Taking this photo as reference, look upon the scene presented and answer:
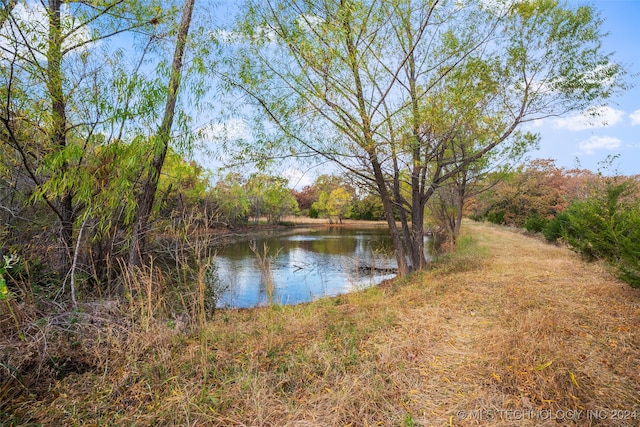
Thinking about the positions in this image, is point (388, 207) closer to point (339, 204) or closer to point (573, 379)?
point (573, 379)

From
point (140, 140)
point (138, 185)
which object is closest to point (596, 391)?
point (140, 140)

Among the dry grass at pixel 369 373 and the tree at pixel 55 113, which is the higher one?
the tree at pixel 55 113

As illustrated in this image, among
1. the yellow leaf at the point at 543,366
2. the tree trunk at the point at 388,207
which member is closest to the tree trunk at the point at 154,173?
the tree trunk at the point at 388,207

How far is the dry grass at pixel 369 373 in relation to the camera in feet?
6.69

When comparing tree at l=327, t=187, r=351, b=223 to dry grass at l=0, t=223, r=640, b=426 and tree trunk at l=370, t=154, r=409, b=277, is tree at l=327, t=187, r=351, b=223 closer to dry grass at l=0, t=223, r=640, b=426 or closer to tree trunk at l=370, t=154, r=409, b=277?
tree trunk at l=370, t=154, r=409, b=277

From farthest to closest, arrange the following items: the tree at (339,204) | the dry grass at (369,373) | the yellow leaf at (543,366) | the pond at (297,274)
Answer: the tree at (339,204), the pond at (297,274), the yellow leaf at (543,366), the dry grass at (369,373)

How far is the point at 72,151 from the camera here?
3.29m

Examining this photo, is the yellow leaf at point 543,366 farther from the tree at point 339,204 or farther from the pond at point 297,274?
the tree at point 339,204

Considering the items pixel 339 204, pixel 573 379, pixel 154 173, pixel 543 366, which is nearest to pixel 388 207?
pixel 154 173

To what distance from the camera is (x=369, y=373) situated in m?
2.51

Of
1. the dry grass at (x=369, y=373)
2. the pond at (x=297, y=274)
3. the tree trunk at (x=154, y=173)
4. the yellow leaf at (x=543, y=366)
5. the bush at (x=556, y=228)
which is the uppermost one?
the tree trunk at (x=154, y=173)

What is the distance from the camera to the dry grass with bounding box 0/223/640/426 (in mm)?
2039

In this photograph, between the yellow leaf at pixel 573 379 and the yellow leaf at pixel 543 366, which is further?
the yellow leaf at pixel 543 366

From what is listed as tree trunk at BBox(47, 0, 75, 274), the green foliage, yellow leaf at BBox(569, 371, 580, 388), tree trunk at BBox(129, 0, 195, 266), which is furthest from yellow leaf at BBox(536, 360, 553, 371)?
tree trunk at BBox(47, 0, 75, 274)
